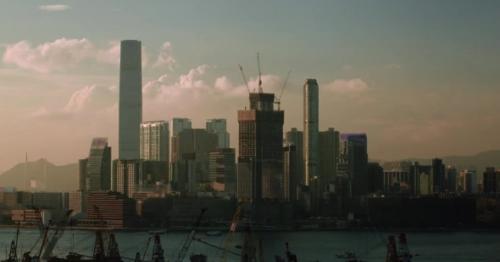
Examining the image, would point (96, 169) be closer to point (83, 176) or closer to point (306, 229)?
point (83, 176)

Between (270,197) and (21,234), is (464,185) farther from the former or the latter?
(21,234)

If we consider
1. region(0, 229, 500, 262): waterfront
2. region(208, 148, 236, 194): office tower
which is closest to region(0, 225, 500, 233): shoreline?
region(0, 229, 500, 262): waterfront

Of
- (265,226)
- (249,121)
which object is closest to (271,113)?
(249,121)

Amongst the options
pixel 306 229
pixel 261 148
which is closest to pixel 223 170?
pixel 261 148

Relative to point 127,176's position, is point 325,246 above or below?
below

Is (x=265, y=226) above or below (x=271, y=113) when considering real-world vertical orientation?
below

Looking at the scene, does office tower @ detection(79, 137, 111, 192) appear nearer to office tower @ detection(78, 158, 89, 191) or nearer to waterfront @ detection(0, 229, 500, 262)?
office tower @ detection(78, 158, 89, 191)

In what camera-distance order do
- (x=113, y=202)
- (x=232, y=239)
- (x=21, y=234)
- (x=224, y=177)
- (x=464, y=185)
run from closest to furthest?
(x=232, y=239) < (x=21, y=234) < (x=113, y=202) < (x=224, y=177) < (x=464, y=185)
